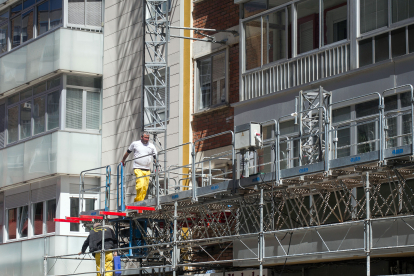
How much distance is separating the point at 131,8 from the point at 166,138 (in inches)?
177

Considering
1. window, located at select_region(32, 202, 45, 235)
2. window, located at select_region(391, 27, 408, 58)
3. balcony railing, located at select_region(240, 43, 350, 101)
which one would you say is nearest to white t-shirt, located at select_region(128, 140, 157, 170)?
balcony railing, located at select_region(240, 43, 350, 101)

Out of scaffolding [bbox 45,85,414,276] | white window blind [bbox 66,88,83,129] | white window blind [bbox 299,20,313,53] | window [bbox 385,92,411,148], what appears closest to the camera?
scaffolding [bbox 45,85,414,276]

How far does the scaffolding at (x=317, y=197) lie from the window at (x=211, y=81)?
274cm

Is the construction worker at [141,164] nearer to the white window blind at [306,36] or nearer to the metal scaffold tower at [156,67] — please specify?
the metal scaffold tower at [156,67]

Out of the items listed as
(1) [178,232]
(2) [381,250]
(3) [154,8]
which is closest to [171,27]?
(3) [154,8]

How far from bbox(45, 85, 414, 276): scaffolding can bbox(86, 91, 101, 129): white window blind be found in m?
5.59

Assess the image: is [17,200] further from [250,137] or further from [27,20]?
[250,137]

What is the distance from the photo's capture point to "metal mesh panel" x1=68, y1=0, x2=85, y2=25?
79.5 feet

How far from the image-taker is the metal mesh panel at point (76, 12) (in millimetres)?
24225

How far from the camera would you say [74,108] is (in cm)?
2383

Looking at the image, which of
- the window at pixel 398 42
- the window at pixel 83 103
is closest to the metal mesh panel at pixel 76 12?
the window at pixel 83 103

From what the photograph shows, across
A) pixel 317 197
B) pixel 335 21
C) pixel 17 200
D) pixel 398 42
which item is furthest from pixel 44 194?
pixel 398 42

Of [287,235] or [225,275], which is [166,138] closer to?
[225,275]

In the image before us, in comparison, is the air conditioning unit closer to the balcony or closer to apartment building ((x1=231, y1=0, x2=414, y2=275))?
apartment building ((x1=231, y1=0, x2=414, y2=275))
